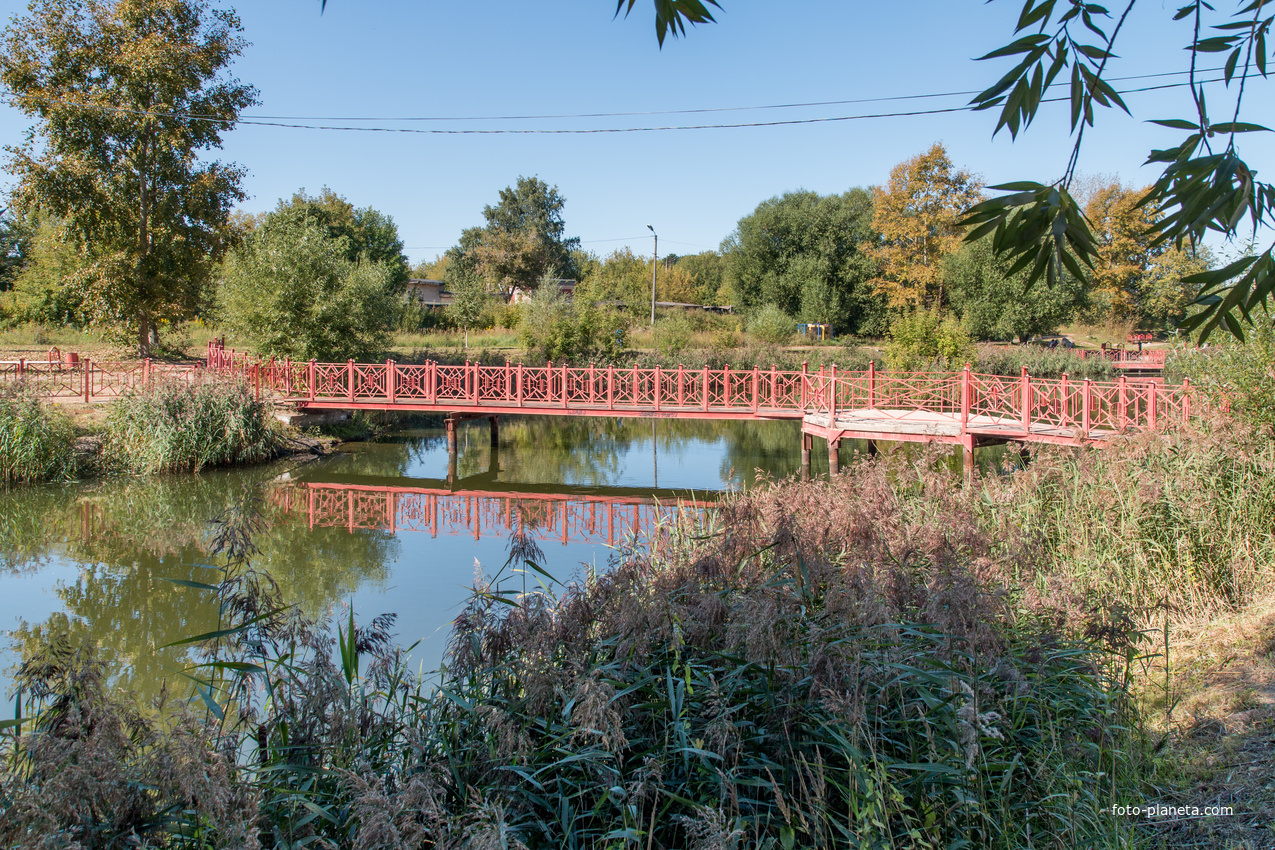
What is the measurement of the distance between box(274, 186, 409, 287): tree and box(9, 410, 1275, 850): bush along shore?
35.8 meters

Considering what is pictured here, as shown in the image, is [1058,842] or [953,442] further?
[953,442]

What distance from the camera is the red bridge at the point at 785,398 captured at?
12766mm

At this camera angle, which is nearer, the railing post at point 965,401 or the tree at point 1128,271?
the railing post at point 965,401

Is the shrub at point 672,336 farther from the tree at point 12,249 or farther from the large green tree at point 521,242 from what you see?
the tree at point 12,249

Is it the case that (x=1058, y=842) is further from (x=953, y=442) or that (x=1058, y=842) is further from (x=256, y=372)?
Result: (x=256, y=372)

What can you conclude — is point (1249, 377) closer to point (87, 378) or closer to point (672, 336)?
point (87, 378)

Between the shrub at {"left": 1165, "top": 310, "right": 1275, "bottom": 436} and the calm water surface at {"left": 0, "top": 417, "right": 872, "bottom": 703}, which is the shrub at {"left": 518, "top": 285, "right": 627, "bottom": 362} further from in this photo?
the shrub at {"left": 1165, "top": 310, "right": 1275, "bottom": 436}

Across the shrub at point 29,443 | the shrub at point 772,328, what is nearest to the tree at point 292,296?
the shrub at point 29,443

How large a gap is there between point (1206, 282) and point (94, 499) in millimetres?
13897

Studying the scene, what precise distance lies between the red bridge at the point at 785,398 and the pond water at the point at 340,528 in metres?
1.27

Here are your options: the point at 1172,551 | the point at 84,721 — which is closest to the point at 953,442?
the point at 1172,551

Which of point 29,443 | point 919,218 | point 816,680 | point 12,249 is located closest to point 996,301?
point 919,218

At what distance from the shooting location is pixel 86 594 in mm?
7914

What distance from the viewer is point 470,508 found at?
12.9 meters
